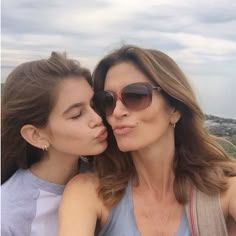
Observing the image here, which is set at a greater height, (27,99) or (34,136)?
(27,99)

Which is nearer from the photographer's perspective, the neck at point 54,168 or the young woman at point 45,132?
the young woman at point 45,132

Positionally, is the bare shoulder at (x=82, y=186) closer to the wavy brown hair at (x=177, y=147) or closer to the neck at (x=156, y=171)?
the wavy brown hair at (x=177, y=147)

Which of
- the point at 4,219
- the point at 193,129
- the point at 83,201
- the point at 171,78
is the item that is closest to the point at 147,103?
the point at 171,78

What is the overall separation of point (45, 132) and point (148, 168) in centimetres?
70

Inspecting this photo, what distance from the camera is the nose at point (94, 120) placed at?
282 centimetres

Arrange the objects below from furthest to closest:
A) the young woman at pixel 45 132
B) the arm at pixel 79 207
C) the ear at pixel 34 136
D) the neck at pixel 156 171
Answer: the neck at pixel 156 171, the ear at pixel 34 136, the young woman at pixel 45 132, the arm at pixel 79 207

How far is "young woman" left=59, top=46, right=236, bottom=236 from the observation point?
2.75m

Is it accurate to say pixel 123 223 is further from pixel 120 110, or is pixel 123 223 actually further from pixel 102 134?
pixel 120 110

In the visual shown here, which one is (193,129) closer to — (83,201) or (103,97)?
(103,97)

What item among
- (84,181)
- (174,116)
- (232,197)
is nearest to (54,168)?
(84,181)

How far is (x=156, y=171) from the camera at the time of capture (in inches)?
120

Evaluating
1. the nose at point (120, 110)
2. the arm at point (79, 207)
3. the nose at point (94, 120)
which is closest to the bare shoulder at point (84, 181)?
the arm at point (79, 207)

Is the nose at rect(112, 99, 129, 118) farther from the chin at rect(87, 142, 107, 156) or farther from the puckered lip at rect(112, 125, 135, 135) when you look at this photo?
the chin at rect(87, 142, 107, 156)

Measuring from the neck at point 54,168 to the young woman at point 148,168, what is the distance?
0.10m
